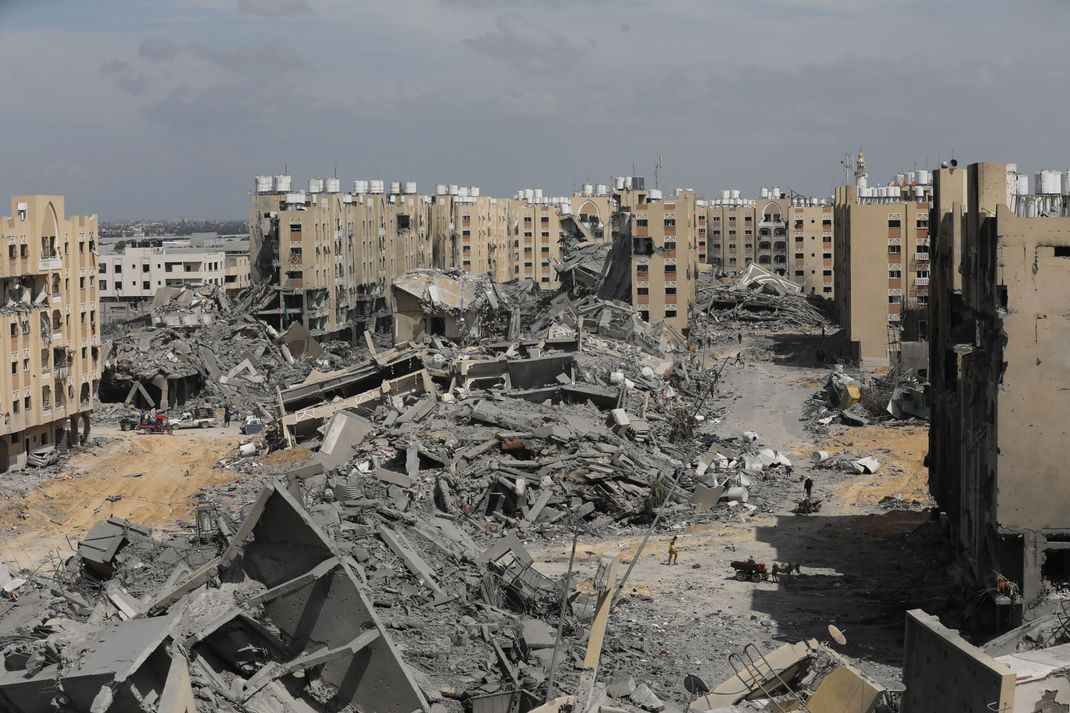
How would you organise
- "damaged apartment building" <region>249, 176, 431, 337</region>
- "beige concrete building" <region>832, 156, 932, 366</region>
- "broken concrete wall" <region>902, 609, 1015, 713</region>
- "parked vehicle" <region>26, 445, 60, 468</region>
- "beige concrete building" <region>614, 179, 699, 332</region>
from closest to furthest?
1. "broken concrete wall" <region>902, 609, 1015, 713</region>
2. "parked vehicle" <region>26, 445, 60, 468</region>
3. "beige concrete building" <region>832, 156, 932, 366</region>
4. "beige concrete building" <region>614, 179, 699, 332</region>
5. "damaged apartment building" <region>249, 176, 431, 337</region>

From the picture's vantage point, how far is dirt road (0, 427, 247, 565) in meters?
35.6

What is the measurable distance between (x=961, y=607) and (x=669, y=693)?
627 centimetres

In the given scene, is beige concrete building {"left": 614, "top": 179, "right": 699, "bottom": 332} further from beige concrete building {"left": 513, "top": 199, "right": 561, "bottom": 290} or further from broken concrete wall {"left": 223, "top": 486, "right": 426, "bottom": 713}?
broken concrete wall {"left": 223, "top": 486, "right": 426, "bottom": 713}

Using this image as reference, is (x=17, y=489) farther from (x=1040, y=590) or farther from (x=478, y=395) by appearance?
(x=1040, y=590)

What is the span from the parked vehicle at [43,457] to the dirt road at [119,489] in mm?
591

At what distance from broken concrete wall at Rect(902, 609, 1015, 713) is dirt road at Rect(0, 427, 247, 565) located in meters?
21.5

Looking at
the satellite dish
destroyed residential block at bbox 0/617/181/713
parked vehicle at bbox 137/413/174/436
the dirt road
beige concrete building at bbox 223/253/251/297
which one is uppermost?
beige concrete building at bbox 223/253/251/297

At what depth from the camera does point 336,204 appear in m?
81.1

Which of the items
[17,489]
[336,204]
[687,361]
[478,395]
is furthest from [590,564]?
[336,204]

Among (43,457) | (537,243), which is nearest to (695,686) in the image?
(43,457)

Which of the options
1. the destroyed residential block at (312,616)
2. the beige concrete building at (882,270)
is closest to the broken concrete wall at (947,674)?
the destroyed residential block at (312,616)

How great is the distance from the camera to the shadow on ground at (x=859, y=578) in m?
23.7

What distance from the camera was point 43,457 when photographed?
147ft

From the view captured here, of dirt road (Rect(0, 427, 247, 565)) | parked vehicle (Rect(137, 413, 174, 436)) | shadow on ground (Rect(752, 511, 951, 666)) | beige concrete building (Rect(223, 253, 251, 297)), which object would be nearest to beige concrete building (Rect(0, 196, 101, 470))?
dirt road (Rect(0, 427, 247, 565))
